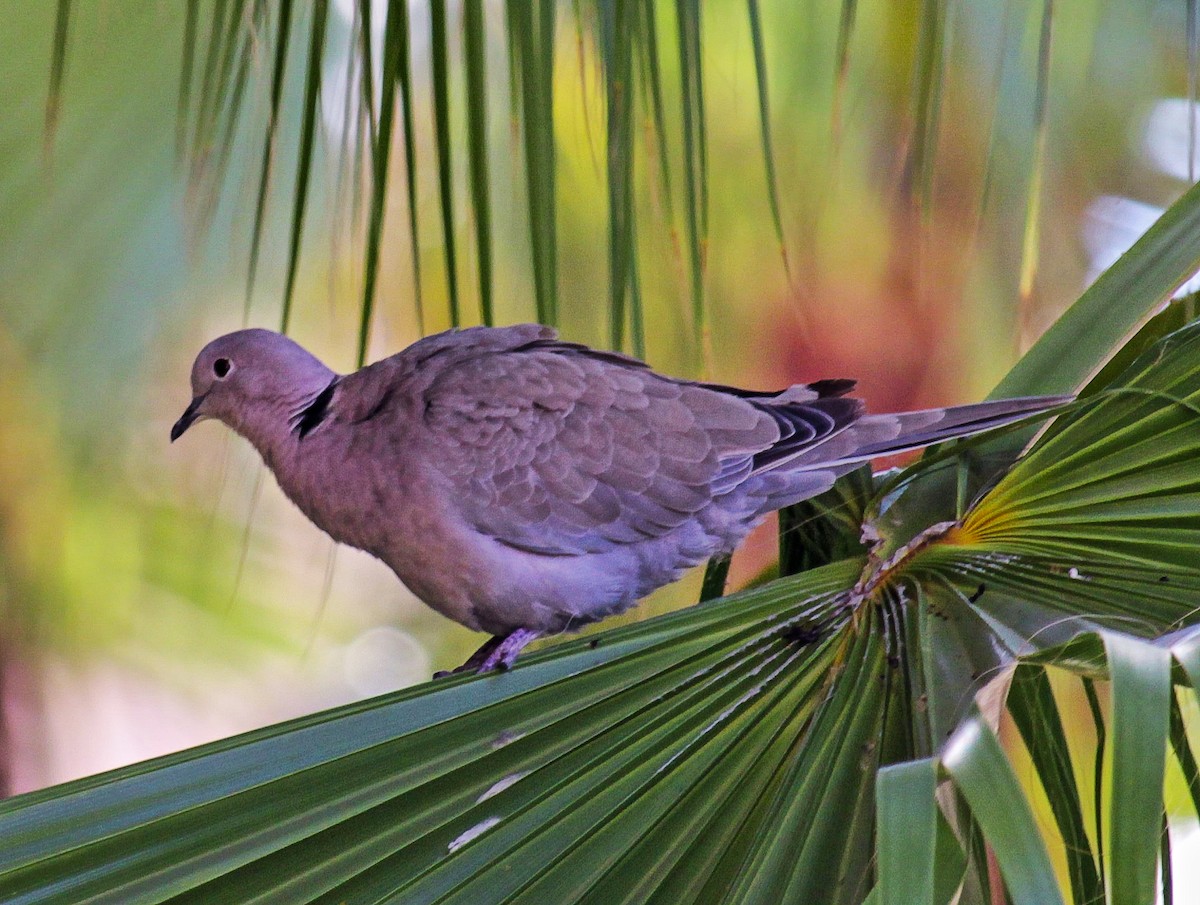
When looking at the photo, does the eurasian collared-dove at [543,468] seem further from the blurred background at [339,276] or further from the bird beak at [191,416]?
the blurred background at [339,276]

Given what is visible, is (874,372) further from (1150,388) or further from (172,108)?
(1150,388)

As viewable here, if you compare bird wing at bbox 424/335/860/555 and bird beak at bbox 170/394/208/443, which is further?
bird beak at bbox 170/394/208/443

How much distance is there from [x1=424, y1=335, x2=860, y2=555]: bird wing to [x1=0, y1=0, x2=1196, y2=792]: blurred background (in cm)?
151

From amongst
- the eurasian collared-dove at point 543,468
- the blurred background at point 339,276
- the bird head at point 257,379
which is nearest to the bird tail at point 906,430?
the eurasian collared-dove at point 543,468

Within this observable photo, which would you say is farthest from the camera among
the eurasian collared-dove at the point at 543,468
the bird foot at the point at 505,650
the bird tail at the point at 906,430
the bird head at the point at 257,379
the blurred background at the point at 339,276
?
the blurred background at the point at 339,276

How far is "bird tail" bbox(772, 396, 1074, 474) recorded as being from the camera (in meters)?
1.14

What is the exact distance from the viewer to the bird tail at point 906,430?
3.73ft

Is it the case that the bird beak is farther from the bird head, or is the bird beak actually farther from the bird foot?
the bird foot

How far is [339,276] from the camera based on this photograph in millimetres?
3271

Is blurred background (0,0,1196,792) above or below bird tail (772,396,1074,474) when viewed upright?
above

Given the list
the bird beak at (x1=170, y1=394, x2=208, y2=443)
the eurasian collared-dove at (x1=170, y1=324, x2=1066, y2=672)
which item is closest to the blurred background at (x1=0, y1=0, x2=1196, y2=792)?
the bird beak at (x1=170, y1=394, x2=208, y2=443)

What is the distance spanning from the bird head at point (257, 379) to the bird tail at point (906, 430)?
0.67 m

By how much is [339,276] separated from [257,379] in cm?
175

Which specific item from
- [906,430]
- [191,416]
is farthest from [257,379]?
[906,430]
